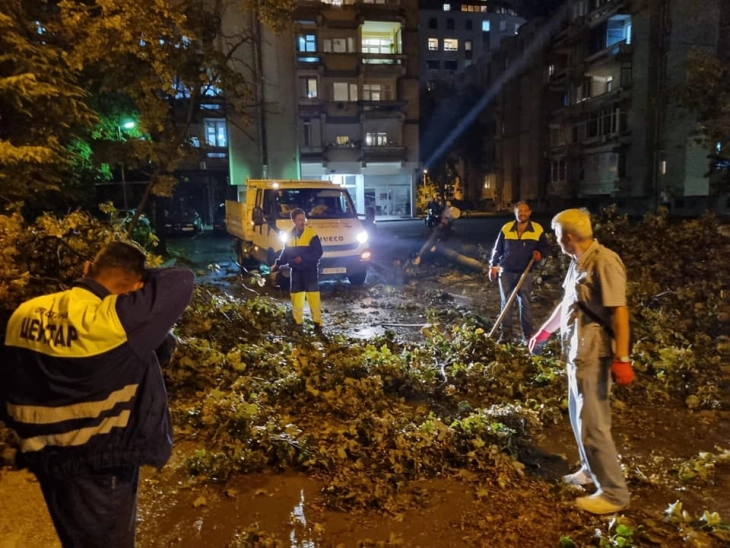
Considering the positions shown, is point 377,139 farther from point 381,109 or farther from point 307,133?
point 307,133

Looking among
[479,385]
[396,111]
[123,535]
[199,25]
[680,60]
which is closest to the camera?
[123,535]

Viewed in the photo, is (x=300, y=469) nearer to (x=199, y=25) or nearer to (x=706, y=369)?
(x=706, y=369)

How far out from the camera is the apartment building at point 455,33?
7800 cm

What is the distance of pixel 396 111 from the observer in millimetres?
37719

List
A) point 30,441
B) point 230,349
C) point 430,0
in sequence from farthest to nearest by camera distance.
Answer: point 430,0 → point 230,349 → point 30,441

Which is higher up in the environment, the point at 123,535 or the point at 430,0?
the point at 430,0

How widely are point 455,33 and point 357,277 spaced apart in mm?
75634

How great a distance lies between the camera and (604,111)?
112 feet

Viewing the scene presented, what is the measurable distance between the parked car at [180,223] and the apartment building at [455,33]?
5754 cm

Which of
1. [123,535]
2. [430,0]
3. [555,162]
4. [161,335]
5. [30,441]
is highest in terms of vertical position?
[430,0]

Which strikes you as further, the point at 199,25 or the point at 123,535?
the point at 199,25

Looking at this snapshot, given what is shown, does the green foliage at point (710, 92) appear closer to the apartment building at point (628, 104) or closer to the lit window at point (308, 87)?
the apartment building at point (628, 104)

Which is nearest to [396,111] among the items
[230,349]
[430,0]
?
[230,349]

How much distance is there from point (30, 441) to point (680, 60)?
3382 centimetres
